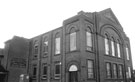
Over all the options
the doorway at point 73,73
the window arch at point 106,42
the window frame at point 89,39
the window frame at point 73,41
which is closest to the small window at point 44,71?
the doorway at point 73,73

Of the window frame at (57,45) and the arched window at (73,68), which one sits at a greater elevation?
the window frame at (57,45)

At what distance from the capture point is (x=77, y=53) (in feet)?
56.3

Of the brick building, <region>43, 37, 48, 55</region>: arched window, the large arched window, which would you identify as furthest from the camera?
<region>43, 37, 48, 55</region>: arched window

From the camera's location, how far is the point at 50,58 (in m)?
22.0

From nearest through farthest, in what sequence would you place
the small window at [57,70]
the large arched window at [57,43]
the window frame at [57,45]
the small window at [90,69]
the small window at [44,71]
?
the small window at [90,69], the small window at [57,70], the window frame at [57,45], the large arched window at [57,43], the small window at [44,71]

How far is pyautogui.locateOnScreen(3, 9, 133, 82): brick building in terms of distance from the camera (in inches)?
690

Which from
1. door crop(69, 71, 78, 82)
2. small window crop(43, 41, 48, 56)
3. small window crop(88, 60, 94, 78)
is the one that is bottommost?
door crop(69, 71, 78, 82)

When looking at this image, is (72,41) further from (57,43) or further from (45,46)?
(45,46)

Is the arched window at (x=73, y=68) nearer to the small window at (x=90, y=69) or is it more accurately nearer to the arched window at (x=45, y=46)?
the small window at (x=90, y=69)

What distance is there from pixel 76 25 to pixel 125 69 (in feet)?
39.7

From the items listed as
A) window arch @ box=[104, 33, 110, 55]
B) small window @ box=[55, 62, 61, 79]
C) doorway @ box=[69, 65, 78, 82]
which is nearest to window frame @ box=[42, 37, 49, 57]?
small window @ box=[55, 62, 61, 79]

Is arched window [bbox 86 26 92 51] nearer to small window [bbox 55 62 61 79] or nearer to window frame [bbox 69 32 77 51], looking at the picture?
window frame [bbox 69 32 77 51]

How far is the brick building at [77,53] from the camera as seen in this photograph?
17.5m

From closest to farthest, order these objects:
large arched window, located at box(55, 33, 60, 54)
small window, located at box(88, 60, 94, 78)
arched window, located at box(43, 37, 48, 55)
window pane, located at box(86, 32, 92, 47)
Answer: small window, located at box(88, 60, 94, 78) < window pane, located at box(86, 32, 92, 47) < large arched window, located at box(55, 33, 60, 54) < arched window, located at box(43, 37, 48, 55)
